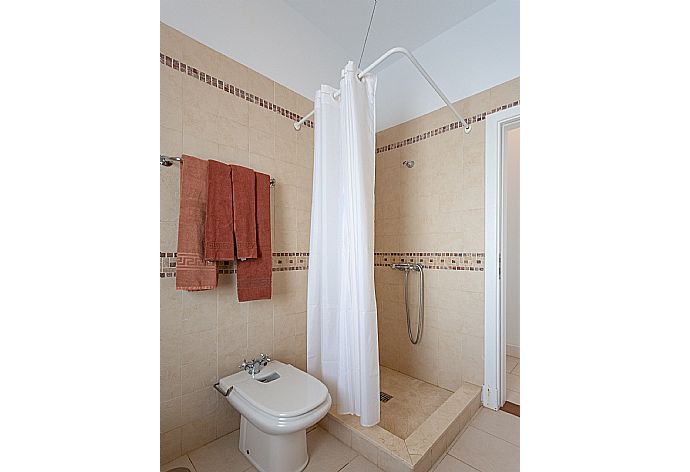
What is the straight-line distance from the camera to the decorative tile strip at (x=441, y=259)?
1932mm

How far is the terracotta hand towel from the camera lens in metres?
1.55

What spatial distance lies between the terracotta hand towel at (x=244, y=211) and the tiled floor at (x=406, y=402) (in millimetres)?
1216

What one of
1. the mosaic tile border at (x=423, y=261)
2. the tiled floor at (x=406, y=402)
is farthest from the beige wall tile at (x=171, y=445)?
the tiled floor at (x=406, y=402)

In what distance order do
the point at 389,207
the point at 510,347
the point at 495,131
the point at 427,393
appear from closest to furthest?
the point at 495,131
the point at 427,393
the point at 389,207
the point at 510,347

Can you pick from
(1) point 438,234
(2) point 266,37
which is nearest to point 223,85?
(2) point 266,37

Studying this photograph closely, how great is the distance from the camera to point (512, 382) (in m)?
2.16

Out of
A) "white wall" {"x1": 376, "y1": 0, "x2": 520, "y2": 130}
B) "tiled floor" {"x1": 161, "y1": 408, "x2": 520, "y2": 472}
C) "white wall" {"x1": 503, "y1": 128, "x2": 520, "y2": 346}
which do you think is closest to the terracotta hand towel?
"tiled floor" {"x1": 161, "y1": 408, "x2": 520, "y2": 472}

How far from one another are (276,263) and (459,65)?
1859mm

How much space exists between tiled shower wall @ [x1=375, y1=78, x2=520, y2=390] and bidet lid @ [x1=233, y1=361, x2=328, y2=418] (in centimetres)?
105

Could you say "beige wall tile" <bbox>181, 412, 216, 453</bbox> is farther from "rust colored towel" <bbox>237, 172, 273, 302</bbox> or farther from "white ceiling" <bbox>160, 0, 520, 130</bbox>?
"white ceiling" <bbox>160, 0, 520, 130</bbox>

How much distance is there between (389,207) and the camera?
7.96 feet
